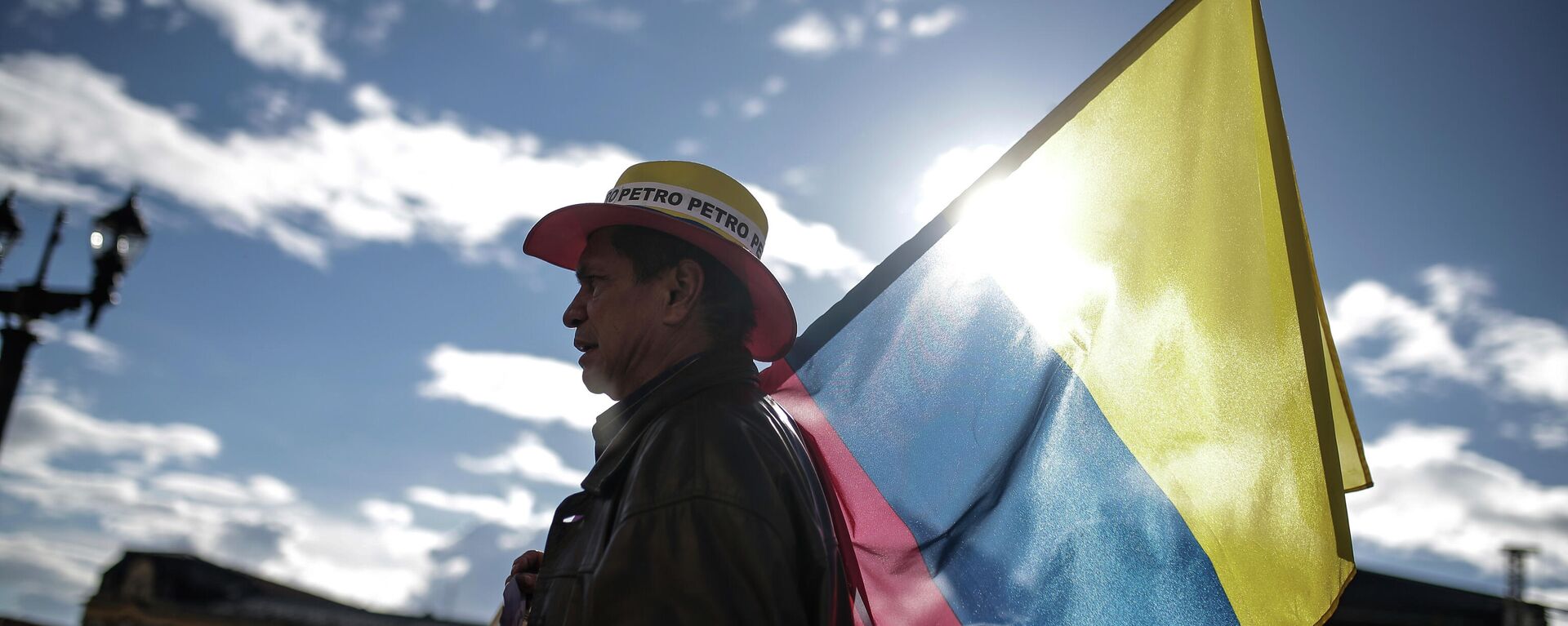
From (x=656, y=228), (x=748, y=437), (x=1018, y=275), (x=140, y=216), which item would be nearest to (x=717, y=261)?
(x=656, y=228)

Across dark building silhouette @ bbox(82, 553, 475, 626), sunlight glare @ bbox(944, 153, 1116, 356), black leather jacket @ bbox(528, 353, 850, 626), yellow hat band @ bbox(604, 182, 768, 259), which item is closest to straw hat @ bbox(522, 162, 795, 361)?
yellow hat band @ bbox(604, 182, 768, 259)

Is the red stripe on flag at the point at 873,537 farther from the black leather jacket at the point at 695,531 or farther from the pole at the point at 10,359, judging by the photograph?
the pole at the point at 10,359

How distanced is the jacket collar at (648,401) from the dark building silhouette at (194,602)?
36.1 meters

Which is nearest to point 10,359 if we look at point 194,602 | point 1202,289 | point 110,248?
point 110,248

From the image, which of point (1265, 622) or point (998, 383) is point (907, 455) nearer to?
point (998, 383)

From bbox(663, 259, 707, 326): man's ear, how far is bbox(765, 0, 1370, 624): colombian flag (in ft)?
2.15

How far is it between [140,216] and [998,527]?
671 centimetres

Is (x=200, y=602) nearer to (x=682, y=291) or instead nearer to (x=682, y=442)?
(x=682, y=291)

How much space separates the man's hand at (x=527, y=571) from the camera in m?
2.26

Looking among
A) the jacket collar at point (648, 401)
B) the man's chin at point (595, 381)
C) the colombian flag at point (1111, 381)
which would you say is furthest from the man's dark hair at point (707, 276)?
the colombian flag at point (1111, 381)

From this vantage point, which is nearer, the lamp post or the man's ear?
the man's ear

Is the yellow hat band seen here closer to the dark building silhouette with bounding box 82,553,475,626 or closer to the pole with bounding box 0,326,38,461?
the pole with bounding box 0,326,38,461

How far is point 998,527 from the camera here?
3.04 meters

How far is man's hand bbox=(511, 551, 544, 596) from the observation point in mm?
2264
